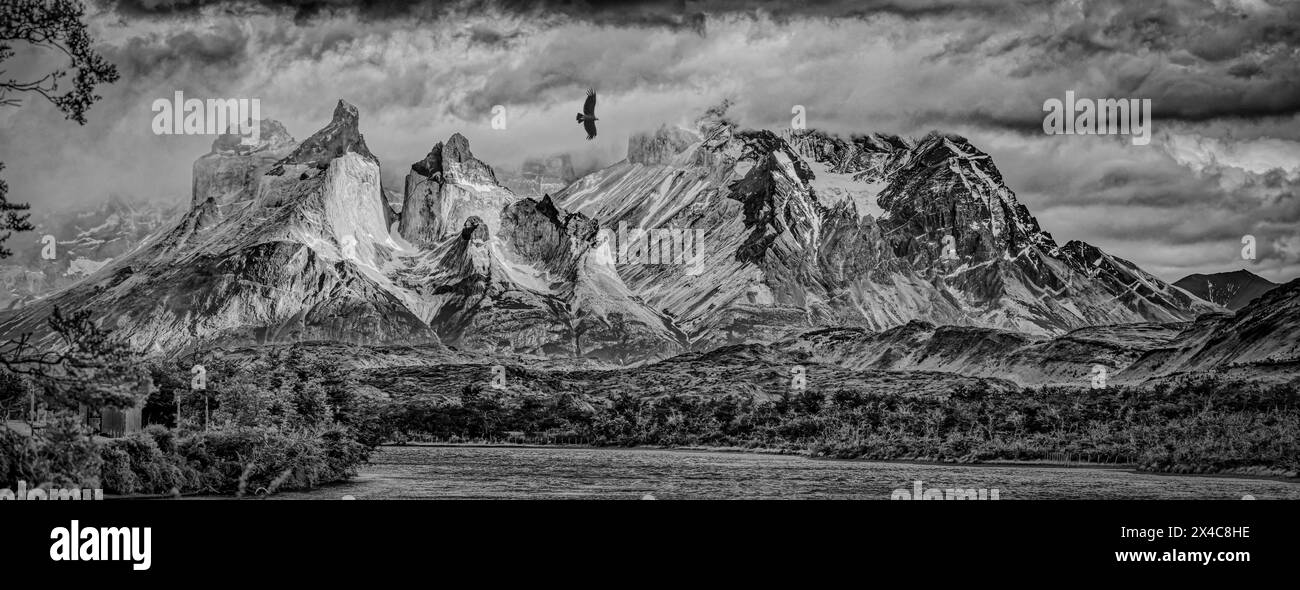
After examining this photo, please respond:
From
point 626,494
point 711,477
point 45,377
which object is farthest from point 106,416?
point 711,477

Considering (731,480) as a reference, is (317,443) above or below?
above

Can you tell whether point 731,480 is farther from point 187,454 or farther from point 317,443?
point 187,454

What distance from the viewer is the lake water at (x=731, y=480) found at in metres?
103

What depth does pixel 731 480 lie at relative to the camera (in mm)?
122750

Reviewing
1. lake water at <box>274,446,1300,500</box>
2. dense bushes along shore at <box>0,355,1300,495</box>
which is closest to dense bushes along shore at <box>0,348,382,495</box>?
dense bushes along shore at <box>0,355,1300,495</box>

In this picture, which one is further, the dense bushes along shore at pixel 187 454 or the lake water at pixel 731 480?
the lake water at pixel 731 480

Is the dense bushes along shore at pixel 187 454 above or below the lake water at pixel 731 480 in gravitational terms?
above

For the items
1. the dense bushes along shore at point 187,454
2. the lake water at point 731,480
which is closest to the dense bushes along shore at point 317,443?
the dense bushes along shore at point 187,454

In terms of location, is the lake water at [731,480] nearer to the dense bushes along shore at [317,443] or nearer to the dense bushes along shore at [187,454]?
the dense bushes along shore at [187,454]

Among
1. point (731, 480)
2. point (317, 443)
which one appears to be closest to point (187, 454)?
point (317, 443)

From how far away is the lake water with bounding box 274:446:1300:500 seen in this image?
Answer: 10281 cm

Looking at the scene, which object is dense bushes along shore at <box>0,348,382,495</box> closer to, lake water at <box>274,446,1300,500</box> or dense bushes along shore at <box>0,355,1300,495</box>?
dense bushes along shore at <box>0,355,1300,495</box>

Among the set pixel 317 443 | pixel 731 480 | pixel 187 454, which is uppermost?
pixel 187 454
